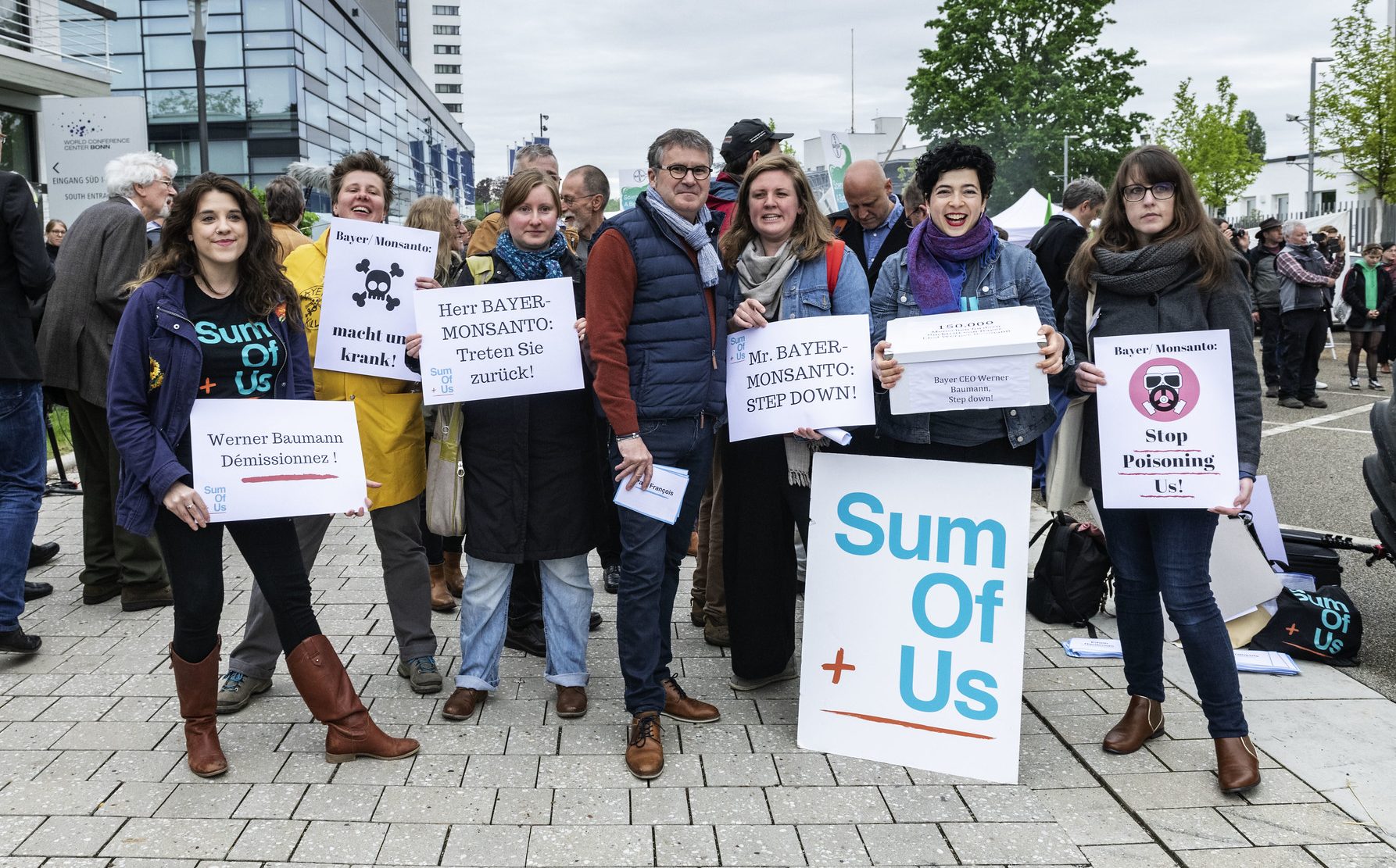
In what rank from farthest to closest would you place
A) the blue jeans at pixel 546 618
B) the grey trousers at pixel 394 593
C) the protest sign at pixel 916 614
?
1. the grey trousers at pixel 394 593
2. the blue jeans at pixel 546 618
3. the protest sign at pixel 916 614

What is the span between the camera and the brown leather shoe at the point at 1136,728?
154 inches

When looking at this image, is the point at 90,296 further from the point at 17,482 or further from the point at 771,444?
the point at 771,444

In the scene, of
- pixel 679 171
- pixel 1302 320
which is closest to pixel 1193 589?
pixel 679 171

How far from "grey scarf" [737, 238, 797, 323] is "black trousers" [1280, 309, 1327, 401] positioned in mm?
11380

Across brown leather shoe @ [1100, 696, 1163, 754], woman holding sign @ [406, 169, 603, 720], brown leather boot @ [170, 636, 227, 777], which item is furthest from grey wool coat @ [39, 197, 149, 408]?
brown leather shoe @ [1100, 696, 1163, 754]

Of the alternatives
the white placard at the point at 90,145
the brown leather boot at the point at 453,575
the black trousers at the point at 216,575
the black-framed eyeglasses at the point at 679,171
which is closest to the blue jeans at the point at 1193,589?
the black-framed eyeglasses at the point at 679,171

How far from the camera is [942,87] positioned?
4978 centimetres

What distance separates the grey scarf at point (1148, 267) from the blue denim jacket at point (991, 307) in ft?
0.76

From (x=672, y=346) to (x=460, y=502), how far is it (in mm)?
1159

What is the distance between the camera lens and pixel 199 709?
378 centimetres

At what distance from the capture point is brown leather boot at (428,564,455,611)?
18.9 ft

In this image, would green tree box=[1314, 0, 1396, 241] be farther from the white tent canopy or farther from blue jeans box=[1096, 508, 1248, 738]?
blue jeans box=[1096, 508, 1248, 738]

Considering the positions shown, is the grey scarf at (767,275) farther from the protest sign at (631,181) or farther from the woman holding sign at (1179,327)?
the protest sign at (631,181)

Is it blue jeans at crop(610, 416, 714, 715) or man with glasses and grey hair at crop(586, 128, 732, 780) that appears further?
blue jeans at crop(610, 416, 714, 715)
